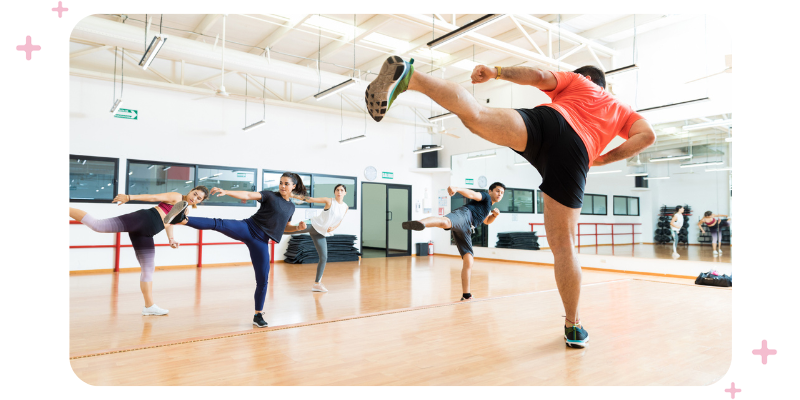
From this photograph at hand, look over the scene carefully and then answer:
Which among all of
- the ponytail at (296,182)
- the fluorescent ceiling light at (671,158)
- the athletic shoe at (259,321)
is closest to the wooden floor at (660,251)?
the fluorescent ceiling light at (671,158)

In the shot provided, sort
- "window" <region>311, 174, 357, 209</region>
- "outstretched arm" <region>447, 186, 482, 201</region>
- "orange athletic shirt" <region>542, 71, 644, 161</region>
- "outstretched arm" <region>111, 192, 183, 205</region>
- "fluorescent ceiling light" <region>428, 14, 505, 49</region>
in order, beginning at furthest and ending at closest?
1. "window" <region>311, 174, 357, 209</region>
2. "fluorescent ceiling light" <region>428, 14, 505, 49</region>
3. "outstretched arm" <region>447, 186, 482, 201</region>
4. "outstretched arm" <region>111, 192, 183, 205</region>
5. "orange athletic shirt" <region>542, 71, 644, 161</region>

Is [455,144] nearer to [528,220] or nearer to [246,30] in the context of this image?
[528,220]

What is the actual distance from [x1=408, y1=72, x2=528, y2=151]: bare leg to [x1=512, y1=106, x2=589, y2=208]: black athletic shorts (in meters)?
0.09

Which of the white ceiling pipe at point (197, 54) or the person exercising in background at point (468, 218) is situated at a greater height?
the white ceiling pipe at point (197, 54)

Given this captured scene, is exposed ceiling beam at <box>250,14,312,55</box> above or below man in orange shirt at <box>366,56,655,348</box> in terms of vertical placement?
above

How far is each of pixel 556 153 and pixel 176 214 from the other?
2.67 meters

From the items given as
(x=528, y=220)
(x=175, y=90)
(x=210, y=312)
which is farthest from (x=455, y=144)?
(x=210, y=312)

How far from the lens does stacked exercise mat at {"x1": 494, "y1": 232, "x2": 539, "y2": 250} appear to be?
34.0ft

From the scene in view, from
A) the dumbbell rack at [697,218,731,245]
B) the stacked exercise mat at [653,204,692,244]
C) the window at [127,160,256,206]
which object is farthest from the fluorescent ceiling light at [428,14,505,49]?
the dumbbell rack at [697,218,731,245]

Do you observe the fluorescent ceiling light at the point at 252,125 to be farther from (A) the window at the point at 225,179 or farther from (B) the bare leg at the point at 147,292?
(B) the bare leg at the point at 147,292

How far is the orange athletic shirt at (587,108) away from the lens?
7.16 ft

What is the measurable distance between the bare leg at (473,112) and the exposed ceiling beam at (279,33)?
18.1 ft
